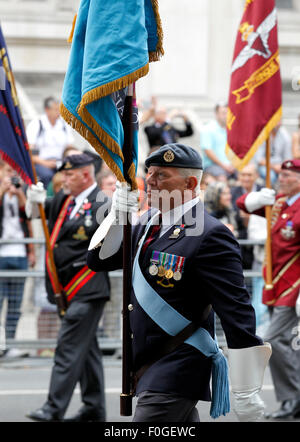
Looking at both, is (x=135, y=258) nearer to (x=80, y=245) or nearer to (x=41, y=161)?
(x=80, y=245)

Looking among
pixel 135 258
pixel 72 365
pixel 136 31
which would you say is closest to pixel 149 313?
pixel 135 258

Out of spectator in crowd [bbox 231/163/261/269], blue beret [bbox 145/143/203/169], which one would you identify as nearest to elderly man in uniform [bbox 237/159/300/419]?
spectator in crowd [bbox 231/163/261/269]

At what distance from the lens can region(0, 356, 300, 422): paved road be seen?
757 centimetres

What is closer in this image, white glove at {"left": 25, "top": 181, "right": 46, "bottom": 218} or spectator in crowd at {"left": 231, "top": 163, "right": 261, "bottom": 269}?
white glove at {"left": 25, "top": 181, "right": 46, "bottom": 218}

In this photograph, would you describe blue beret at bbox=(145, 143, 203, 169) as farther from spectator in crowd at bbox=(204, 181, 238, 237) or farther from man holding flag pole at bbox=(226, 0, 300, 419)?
spectator in crowd at bbox=(204, 181, 238, 237)

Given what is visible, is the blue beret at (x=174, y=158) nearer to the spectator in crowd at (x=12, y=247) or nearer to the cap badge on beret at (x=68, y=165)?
the cap badge on beret at (x=68, y=165)

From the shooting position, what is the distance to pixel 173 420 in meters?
4.61

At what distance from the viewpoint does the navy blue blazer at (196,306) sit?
457cm

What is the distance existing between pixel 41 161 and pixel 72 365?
4.65 m

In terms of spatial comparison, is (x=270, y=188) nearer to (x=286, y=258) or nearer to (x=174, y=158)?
(x=286, y=258)

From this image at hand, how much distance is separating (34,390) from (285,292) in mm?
2429

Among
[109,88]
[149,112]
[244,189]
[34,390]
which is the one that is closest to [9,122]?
[109,88]

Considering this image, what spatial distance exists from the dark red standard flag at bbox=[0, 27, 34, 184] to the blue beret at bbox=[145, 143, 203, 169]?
2257mm

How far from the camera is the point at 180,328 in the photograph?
183 inches
